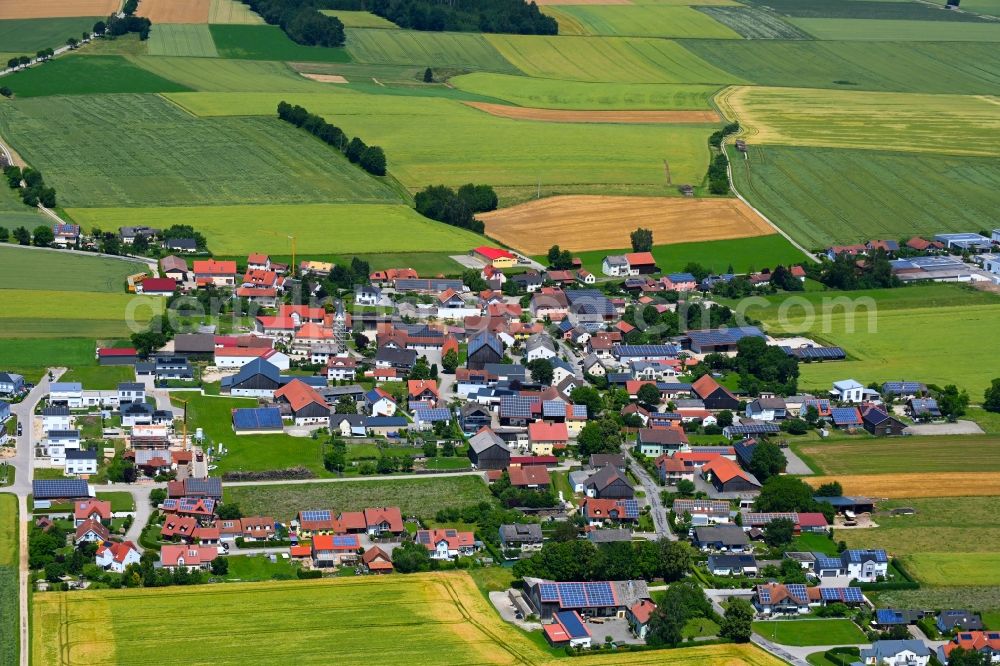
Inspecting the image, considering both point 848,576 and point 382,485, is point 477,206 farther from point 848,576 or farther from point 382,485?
point 848,576

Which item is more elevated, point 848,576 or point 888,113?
point 888,113

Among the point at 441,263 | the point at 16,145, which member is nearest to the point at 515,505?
the point at 441,263

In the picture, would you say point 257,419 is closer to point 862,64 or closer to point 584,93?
point 584,93

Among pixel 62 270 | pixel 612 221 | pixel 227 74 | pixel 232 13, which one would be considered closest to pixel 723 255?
→ pixel 612 221

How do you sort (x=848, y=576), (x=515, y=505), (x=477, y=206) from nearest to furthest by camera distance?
(x=848, y=576)
(x=515, y=505)
(x=477, y=206)

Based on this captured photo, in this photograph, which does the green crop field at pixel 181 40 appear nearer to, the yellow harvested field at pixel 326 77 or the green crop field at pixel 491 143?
the yellow harvested field at pixel 326 77

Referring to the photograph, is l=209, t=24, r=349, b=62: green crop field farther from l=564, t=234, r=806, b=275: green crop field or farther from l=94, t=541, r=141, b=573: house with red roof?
l=94, t=541, r=141, b=573: house with red roof
